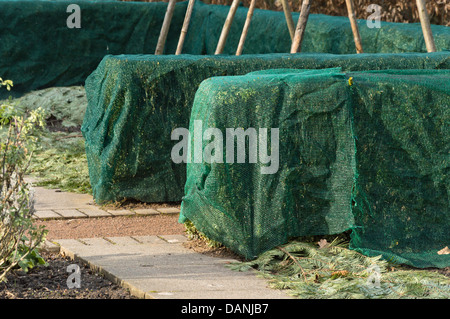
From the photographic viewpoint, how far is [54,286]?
13.3ft

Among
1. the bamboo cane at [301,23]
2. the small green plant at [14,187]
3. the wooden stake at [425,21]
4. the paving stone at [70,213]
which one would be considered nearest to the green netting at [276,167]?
the small green plant at [14,187]

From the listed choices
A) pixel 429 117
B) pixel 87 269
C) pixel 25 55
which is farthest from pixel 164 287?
pixel 25 55

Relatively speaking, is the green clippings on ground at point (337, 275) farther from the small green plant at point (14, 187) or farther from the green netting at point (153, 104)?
the green netting at point (153, 104)

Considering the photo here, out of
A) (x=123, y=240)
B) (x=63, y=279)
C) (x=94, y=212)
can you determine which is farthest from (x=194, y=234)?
(x=94, y=212)

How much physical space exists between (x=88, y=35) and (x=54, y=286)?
9365mm

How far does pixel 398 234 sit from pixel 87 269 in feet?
6.51

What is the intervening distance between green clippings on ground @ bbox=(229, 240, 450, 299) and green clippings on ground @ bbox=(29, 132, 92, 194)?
289 cm

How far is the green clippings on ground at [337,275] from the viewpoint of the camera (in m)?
3.95

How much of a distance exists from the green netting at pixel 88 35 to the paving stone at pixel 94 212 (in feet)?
17.4

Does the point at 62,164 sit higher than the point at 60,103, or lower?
lower

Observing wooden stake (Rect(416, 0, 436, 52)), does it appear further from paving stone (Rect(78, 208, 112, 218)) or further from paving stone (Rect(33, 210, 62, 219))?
paving stone (Rect(33, 210, 62, 219))

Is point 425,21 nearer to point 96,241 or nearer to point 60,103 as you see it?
point 96,241

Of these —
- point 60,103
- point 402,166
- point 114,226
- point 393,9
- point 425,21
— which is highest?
point 393,9
